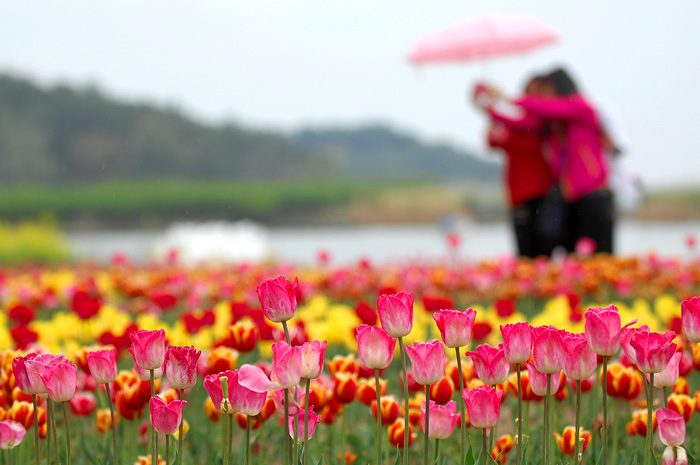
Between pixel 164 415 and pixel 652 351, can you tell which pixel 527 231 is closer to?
pixel 652 351

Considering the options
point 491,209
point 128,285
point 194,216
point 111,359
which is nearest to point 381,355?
point 111,359

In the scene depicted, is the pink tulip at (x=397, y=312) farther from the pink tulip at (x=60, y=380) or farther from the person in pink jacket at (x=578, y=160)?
the person in pink jacket at (x=578, y=160)

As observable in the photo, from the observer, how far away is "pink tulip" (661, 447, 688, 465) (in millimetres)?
1051

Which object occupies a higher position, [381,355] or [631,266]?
[381,355]

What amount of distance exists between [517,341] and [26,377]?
0.65 meters

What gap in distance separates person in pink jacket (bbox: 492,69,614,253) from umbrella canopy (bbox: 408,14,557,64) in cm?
86

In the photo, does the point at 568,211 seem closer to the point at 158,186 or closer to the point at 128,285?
the point at 128,285

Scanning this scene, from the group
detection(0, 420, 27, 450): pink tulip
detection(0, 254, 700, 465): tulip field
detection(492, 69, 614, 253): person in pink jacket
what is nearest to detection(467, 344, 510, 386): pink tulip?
detection(0, 254, 700, 465): tulip field

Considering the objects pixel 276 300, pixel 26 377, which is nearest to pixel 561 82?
pixel 276 300

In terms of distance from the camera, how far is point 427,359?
983 millimetres

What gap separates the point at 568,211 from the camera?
565 cm

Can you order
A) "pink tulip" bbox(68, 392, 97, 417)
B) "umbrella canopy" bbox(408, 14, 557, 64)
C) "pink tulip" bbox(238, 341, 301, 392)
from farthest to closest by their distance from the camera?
"umbrella canopy" bbox(408, 14, 557, 64) < "pink tulip" bbox(68, 392, 97, 417) < "pink tulip" bbox(238, 341, 301, 392)

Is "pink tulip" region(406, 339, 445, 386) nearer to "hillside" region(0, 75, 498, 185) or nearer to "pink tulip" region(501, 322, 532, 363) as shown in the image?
"pink tulip" region(501, 322, 532, 363)

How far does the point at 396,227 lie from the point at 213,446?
27.6 meters
